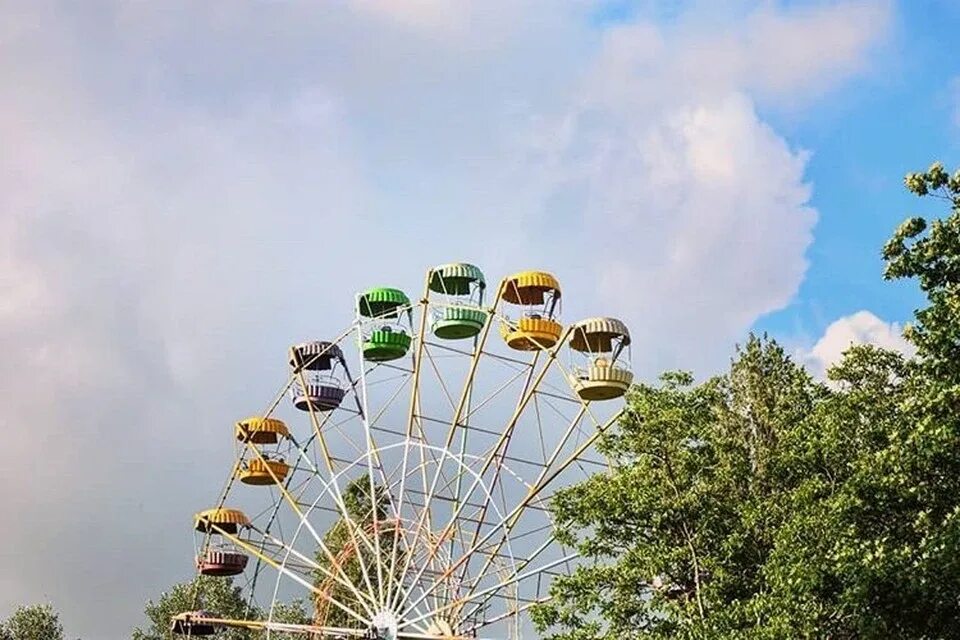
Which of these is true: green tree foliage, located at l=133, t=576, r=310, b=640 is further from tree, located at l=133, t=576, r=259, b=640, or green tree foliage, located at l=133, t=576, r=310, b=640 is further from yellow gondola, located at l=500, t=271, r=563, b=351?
yellow gondola, located at l=500, t=271, r=563, b=351

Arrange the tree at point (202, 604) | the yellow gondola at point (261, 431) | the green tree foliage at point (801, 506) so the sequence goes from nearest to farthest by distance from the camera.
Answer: the green tree foliage at point (801, 506), the yellow gondola at point (261, 431), the tree at point (202, 604)

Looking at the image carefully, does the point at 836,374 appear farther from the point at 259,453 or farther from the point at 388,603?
the point at 259,453

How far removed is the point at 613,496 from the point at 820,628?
213 inches

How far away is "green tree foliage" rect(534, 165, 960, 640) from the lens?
60.3 feet

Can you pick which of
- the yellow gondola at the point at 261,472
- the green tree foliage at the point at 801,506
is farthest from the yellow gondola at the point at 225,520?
the green tree foliage at the point at 801,506

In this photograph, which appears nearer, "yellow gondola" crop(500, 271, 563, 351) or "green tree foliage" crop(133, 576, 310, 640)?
"yellow gondola" crop(500, 271, 563, 351)

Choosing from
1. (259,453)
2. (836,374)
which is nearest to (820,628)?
(836,374)

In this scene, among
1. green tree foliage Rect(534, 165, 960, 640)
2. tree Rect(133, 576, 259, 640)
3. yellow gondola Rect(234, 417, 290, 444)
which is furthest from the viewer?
tree Rect(133, 576, 259, 640)

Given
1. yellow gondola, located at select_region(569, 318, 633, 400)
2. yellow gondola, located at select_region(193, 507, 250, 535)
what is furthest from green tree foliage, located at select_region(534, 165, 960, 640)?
yellow gondola, located at select_region(193, 507, 250, 535)

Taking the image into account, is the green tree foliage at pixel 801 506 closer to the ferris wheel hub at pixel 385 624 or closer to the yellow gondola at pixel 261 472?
the ferris wheel hub at pixel 385 624

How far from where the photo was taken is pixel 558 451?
29.1 m

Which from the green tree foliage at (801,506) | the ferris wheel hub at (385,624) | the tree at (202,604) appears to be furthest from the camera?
the tree at (202,604)

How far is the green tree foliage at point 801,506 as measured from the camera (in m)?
18.4

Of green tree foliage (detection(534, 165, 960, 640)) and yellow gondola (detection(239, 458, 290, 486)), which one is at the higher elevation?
yellow gondola (detection(239, 458, 290, 486))
